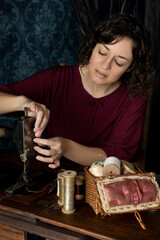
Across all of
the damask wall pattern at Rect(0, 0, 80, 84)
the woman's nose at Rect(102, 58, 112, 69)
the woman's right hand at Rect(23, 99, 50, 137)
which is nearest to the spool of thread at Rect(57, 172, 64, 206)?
the woman's right hand at Rect(23, 99, 50, 137)

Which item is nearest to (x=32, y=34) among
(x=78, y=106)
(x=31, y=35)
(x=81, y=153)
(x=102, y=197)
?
(x=31, y=35)

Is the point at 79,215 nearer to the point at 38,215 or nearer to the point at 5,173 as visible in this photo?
the point at 38,215

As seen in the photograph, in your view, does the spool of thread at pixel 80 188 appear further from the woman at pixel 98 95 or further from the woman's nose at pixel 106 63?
the woman's nose at pixel 106 63

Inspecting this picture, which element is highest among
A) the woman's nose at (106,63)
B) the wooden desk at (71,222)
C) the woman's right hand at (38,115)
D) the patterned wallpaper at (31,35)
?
the patterned wallpaper at (31,35)

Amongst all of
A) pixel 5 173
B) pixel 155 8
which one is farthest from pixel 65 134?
pixel 155 8

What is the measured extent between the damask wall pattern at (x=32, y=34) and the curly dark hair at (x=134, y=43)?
37.1 inches

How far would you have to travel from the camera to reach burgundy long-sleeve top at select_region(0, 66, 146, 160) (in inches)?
65.5

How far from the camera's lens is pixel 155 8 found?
2271 millimetres

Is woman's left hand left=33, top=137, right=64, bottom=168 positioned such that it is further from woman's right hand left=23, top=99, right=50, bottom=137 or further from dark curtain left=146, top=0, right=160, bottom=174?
dark curtain left=146, top=0, right=160, bottom=174

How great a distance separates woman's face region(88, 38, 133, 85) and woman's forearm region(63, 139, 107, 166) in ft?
1.32

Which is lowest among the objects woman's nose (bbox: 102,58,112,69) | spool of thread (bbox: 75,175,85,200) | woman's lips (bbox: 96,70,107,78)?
spool of thread (bbox: 75,175,85,200)

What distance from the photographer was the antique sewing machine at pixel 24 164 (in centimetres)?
112

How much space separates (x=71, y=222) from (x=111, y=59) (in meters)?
0.86

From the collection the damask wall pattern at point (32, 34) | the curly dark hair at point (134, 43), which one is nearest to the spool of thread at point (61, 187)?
the curly dark hair at point (134, 43)
